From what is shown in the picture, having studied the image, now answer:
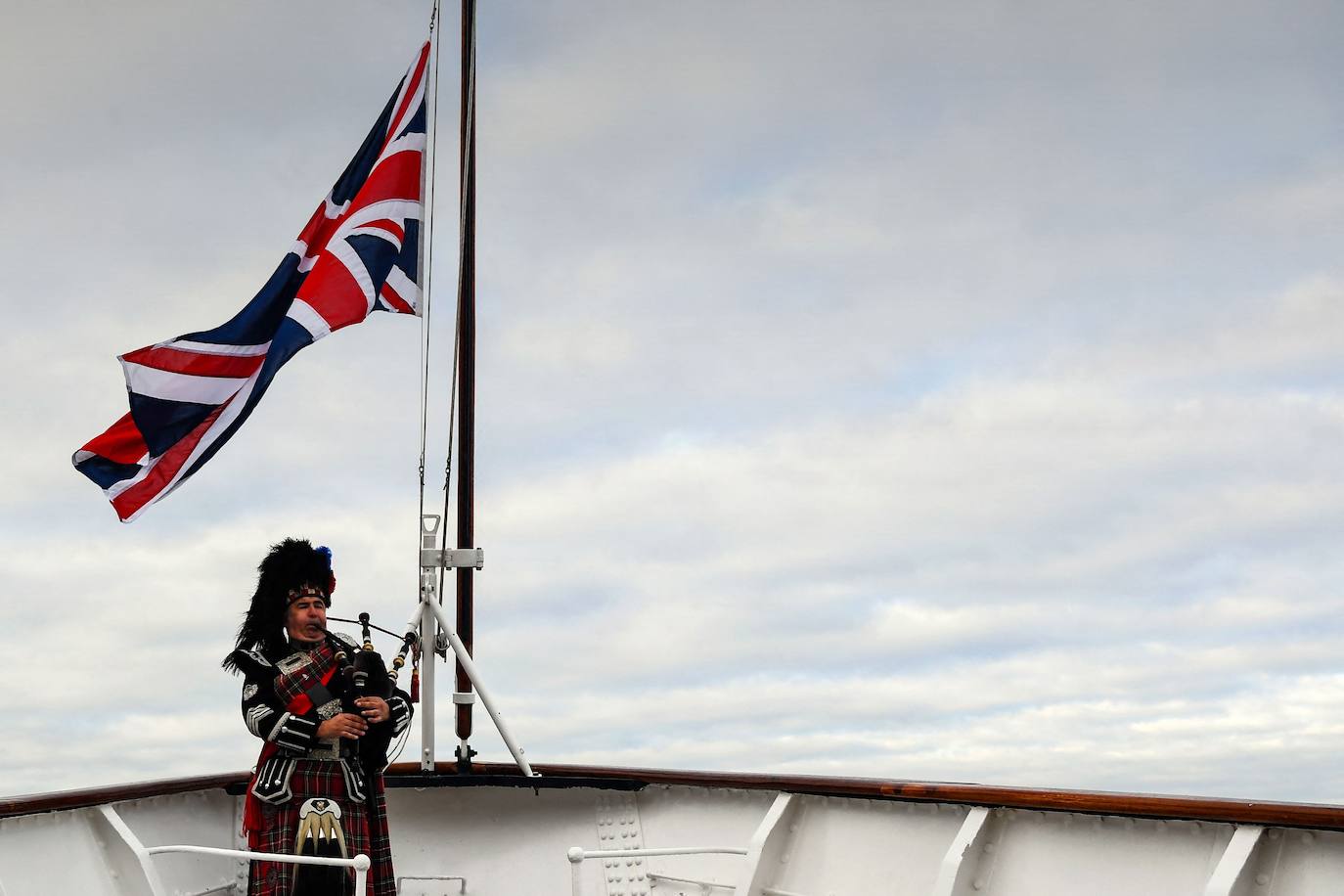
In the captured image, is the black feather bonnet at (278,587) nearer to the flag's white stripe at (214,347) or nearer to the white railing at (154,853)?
the white railing at (154,853)

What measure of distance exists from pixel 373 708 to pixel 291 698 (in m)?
0.28

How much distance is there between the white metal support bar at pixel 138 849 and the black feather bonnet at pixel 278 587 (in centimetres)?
86

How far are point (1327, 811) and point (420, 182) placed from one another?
5.02 metres

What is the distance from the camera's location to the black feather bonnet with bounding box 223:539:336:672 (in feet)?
16.2

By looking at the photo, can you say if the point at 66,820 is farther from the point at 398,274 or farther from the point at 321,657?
the point at 398,274

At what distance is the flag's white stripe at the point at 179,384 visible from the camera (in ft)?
20.5

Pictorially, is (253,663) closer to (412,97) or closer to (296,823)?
(296,823)

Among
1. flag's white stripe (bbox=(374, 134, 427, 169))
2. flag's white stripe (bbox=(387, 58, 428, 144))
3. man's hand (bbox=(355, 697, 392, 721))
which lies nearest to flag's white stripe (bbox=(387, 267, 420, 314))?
flag's white stripe (bbox=(374, 134, 427, 169))

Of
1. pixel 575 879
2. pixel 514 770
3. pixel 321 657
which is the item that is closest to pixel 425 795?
pixel 514 770

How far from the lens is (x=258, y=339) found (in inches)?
257

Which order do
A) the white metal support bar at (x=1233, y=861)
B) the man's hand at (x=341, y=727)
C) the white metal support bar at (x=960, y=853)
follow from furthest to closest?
the man's hand at (x=341, y=727) → the white metal support bar at (x=960, y=853) → the white metal support bar at (x=1233, y=861)

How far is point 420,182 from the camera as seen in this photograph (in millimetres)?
6867

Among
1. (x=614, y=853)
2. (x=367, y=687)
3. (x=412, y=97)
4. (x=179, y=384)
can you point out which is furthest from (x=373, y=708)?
(x=412, y=97)

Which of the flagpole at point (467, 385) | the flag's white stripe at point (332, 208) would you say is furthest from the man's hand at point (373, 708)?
the flag's white stripe at point (332, 208)
